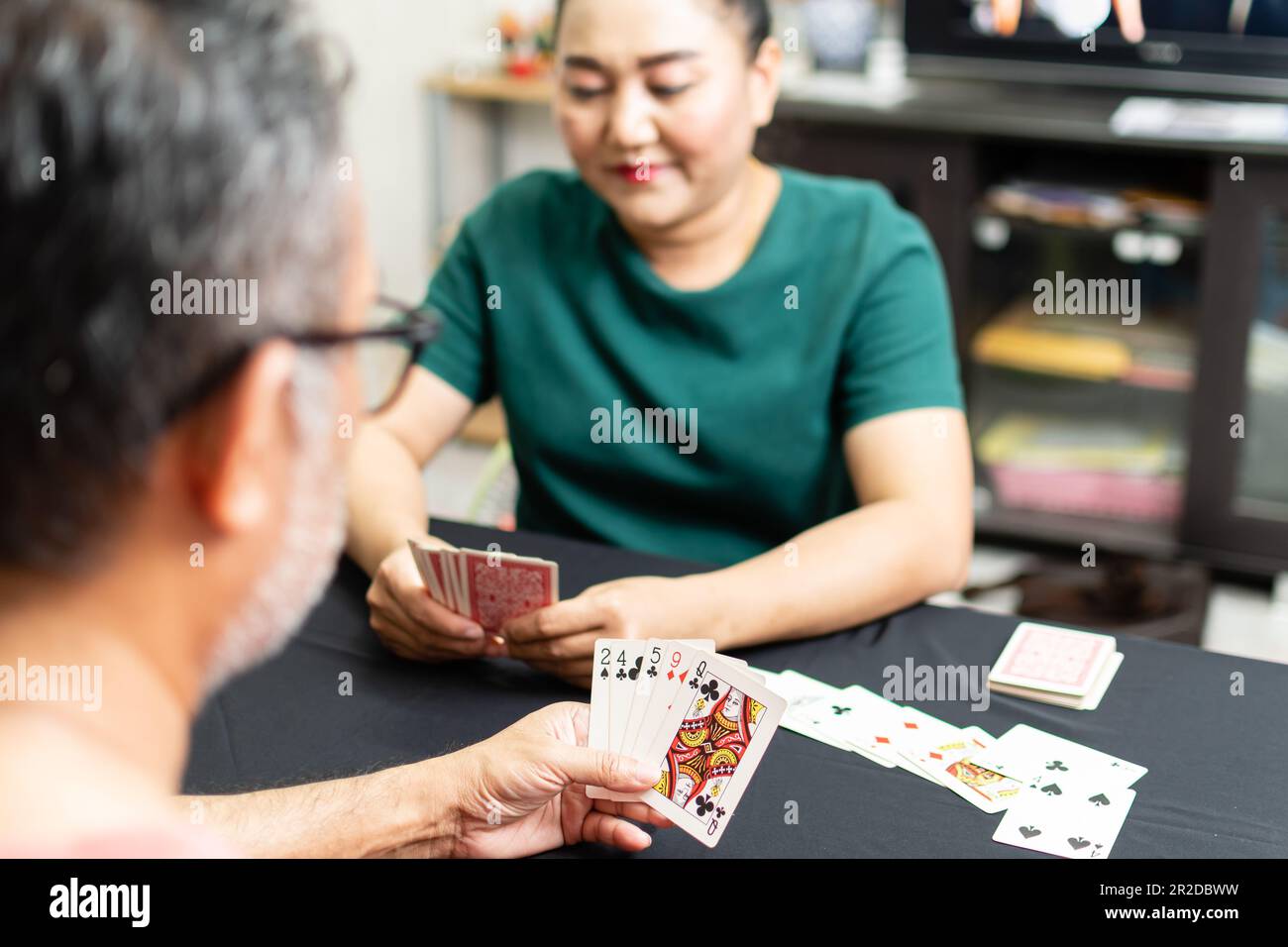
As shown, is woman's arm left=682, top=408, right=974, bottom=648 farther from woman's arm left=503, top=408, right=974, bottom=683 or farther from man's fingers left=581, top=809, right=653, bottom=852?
man's fingers left=581, top=809, right=653, bottom=852

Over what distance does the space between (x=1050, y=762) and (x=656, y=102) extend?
986 millimetres

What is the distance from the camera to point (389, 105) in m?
4.24

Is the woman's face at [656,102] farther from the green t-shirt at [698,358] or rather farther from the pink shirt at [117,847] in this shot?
the pink shirt at [117,847]

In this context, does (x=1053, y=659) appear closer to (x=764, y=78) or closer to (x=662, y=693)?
(x=662, y=693)

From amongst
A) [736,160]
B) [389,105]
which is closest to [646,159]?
[736,160]

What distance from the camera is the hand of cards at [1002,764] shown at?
1.27m

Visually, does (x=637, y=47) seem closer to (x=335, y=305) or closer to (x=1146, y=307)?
(x=335, y=305)

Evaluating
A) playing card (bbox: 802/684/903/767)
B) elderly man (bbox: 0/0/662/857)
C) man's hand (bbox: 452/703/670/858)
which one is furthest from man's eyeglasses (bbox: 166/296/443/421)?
playing card (bbox: 802/684/903/767)
